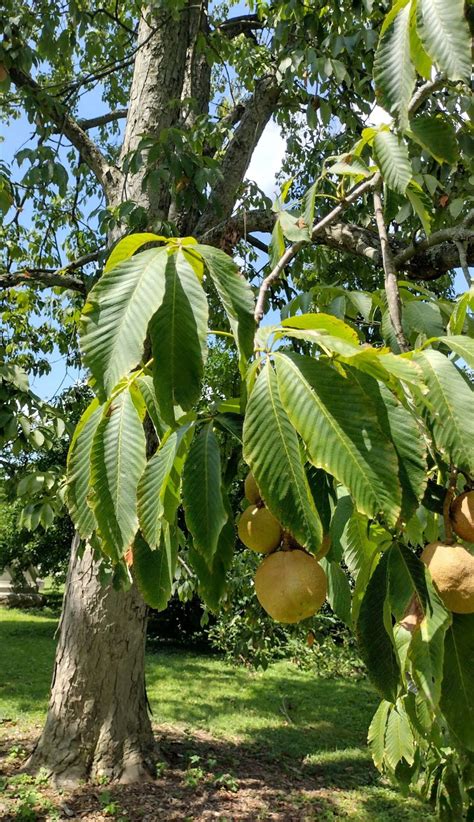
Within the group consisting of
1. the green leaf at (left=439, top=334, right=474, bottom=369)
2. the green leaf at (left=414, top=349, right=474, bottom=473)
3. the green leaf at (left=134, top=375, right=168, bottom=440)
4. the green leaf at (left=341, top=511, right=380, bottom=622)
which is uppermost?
the green leaf at (left=439, top=334, right=474, bottom=369)

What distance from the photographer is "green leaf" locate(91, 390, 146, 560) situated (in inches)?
30.9

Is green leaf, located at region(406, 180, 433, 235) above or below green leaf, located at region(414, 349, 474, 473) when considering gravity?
above

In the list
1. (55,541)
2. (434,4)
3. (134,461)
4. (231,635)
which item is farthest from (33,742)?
(55,541)

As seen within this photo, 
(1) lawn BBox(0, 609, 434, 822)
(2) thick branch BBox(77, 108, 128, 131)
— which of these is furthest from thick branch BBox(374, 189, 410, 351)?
(2) thick branch BBox(77, 108, 128, 131)

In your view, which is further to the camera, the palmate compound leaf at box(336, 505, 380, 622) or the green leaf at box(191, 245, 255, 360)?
the palmate compound leaf at box(336, 505, 380, 622)

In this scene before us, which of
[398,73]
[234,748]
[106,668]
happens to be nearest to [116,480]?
[398,73]

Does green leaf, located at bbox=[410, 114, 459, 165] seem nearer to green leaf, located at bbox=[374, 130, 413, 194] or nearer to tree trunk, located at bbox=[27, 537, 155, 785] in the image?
green leaf, located at bbox=[374, 130, 413, 194]

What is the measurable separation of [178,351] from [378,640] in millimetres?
402

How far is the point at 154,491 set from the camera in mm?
803

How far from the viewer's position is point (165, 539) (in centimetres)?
95

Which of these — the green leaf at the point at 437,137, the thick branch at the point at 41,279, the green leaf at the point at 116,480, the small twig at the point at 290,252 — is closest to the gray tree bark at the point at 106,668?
the thick branch at the point at 41,279

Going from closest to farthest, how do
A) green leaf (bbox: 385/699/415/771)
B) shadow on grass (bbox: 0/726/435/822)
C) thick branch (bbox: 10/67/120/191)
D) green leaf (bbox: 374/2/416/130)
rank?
1. green leaf (bbox: 374/2/416/130)
2. green leaf (bbox: 385/699/415/771)
3. shadow on grass (bbox: 0/726/435/822)
4. thick branch (bbox: 10/67/120/191)

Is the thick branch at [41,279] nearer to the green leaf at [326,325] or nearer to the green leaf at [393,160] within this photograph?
the green leaf at [393,160]

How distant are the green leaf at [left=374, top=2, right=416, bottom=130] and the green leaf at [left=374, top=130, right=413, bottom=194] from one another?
0.13m
